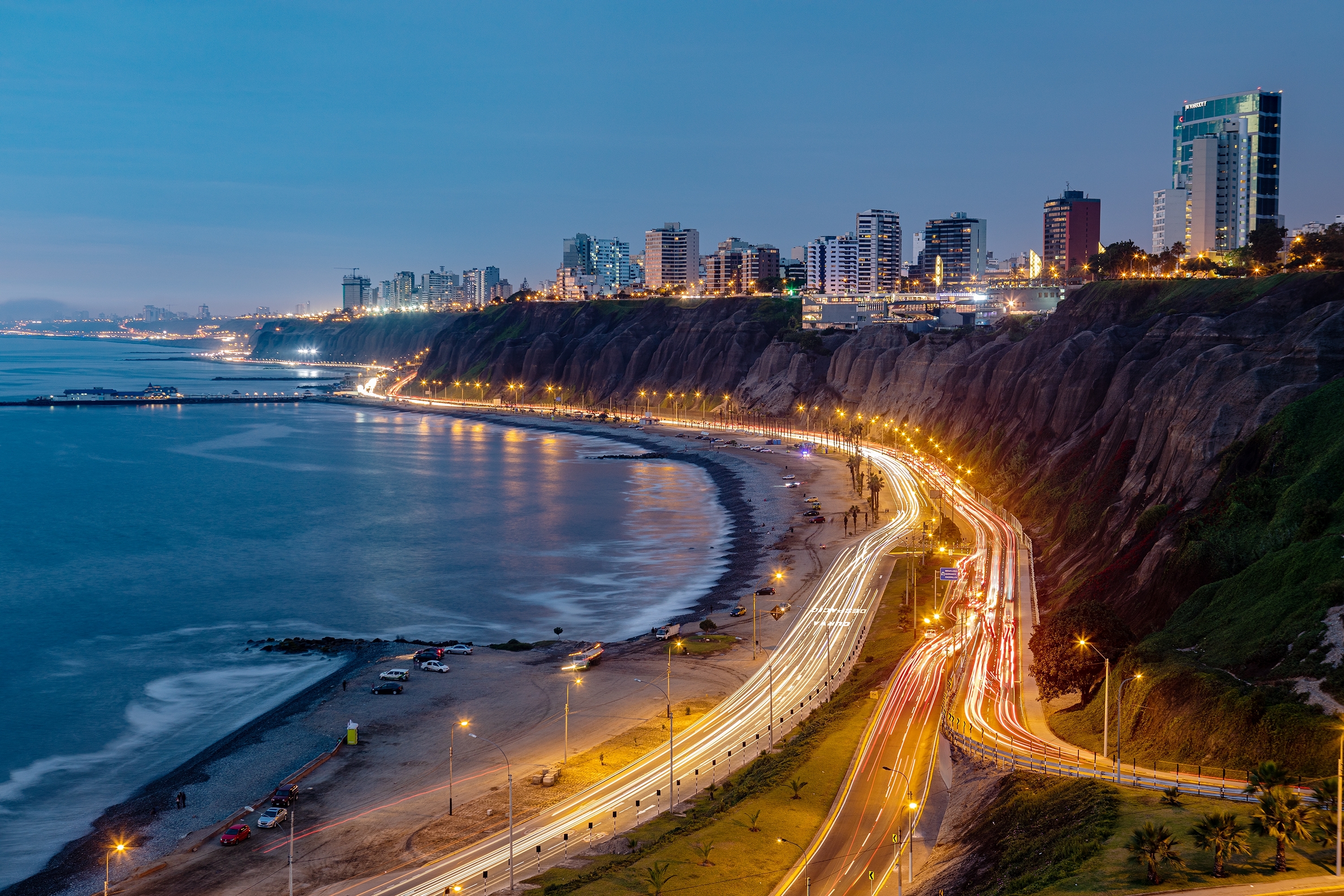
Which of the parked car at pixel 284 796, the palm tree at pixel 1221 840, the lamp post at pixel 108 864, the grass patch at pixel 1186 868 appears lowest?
the lamp post at pixel 108 864

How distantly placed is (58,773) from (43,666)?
17871 millimetres

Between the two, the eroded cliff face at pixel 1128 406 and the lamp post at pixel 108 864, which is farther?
the eroded cliff face at pixel 1128 406

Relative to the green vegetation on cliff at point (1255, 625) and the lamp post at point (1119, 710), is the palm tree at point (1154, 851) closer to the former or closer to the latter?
the lamp post at point (1119, 710)

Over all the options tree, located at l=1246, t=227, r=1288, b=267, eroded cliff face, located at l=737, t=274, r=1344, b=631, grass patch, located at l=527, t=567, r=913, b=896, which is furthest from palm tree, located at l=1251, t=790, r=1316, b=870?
tree, located at l=1246, t=227, r=1288, b=267

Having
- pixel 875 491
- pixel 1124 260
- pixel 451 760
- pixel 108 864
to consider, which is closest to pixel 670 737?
pixel 451 760

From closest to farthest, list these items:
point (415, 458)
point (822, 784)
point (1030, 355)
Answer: point (822, 784) → point (1030, 355) → point (415, 458)

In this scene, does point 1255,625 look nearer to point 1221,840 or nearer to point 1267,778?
point 1267,778

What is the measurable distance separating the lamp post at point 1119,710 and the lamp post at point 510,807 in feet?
65.2

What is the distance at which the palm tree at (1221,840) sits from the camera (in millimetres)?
25672

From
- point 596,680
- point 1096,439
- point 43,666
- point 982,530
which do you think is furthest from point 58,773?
point 1096,439

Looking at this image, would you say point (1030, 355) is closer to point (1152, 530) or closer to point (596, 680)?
point (1152, 530)

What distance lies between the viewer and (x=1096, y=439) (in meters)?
85.6

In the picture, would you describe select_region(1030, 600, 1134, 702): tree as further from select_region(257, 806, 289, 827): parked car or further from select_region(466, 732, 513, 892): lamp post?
select_region(257, 806, 289, 827): parked car

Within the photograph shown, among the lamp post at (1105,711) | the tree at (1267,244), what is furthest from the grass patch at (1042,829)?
the tree at (1267,244)
